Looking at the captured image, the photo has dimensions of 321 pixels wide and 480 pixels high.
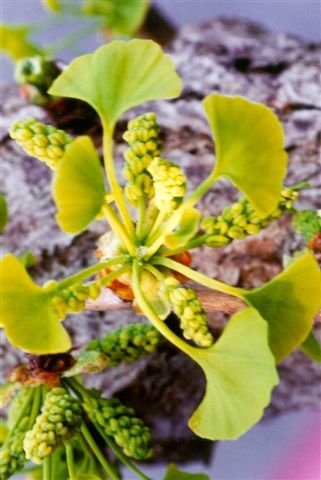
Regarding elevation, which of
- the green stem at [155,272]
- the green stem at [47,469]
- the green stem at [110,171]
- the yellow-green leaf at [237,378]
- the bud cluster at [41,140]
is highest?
the bud cluster at [41,140]

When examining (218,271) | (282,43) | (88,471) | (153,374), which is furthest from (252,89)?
(88,471)

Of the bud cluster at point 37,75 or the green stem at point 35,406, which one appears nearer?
the green stem at point 35,406

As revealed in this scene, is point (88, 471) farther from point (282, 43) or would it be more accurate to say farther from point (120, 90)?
point (282, 43)

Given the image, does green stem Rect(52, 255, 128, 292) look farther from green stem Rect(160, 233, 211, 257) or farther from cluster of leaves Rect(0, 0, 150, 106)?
cluster of leaves Rect(0, 0, 150, 106)

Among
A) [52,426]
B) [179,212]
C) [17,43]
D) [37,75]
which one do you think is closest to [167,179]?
[179,212]

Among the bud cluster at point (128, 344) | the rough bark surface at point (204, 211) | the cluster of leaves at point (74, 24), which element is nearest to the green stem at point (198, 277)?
the bud cluster at point (128, 344)

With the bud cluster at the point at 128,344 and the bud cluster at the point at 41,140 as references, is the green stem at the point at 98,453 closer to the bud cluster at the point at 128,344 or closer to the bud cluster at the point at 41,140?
the bud cluster at the point at 128,344
